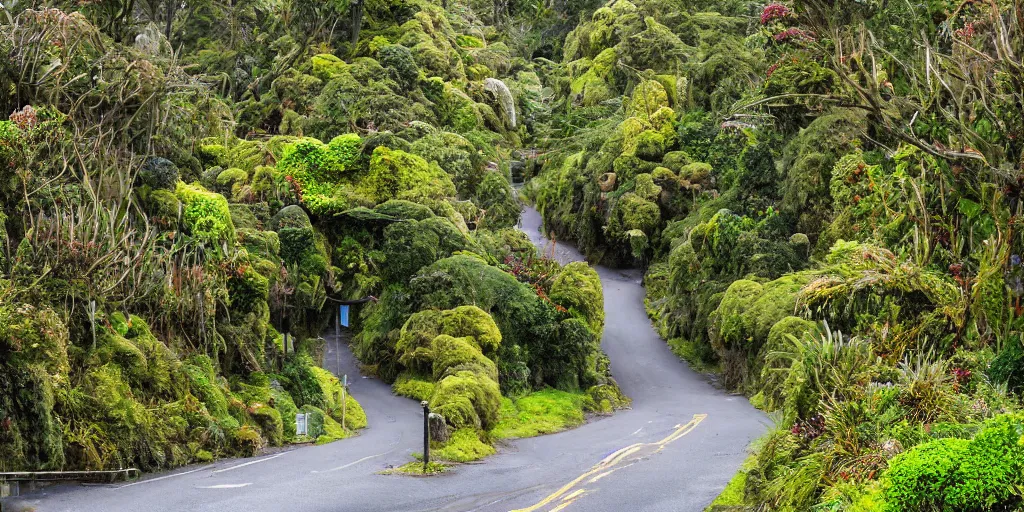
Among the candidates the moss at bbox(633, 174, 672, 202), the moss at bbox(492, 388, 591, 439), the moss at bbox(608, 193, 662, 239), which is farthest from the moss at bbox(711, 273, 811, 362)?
the moss at bbox(633, 174, 672, 202)

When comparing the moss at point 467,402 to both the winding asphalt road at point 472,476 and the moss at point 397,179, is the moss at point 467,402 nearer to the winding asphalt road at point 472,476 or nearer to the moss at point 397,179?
the winding asphalt road at point 472,476

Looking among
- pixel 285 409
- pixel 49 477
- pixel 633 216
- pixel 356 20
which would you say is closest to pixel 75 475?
pixel 49 477

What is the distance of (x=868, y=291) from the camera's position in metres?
14.4

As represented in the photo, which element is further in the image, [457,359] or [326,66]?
[326,66]

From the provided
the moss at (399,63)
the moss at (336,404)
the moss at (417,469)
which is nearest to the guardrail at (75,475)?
the moss at (417,469)

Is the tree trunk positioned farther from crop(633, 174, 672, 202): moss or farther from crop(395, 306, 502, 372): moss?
crop(395, 306, 502, 372): moss

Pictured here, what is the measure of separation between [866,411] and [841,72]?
362 cm

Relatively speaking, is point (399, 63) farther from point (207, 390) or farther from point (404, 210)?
point (207, 390)

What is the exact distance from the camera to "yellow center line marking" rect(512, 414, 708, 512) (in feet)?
50.4

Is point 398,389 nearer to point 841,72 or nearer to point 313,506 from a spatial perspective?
point 313,506

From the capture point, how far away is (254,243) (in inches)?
1229

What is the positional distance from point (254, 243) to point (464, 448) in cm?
1153

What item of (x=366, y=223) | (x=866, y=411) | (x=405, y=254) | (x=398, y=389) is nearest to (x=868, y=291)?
(x=866, y=411)

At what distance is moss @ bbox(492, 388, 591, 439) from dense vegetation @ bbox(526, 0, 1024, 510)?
5.76 metres
